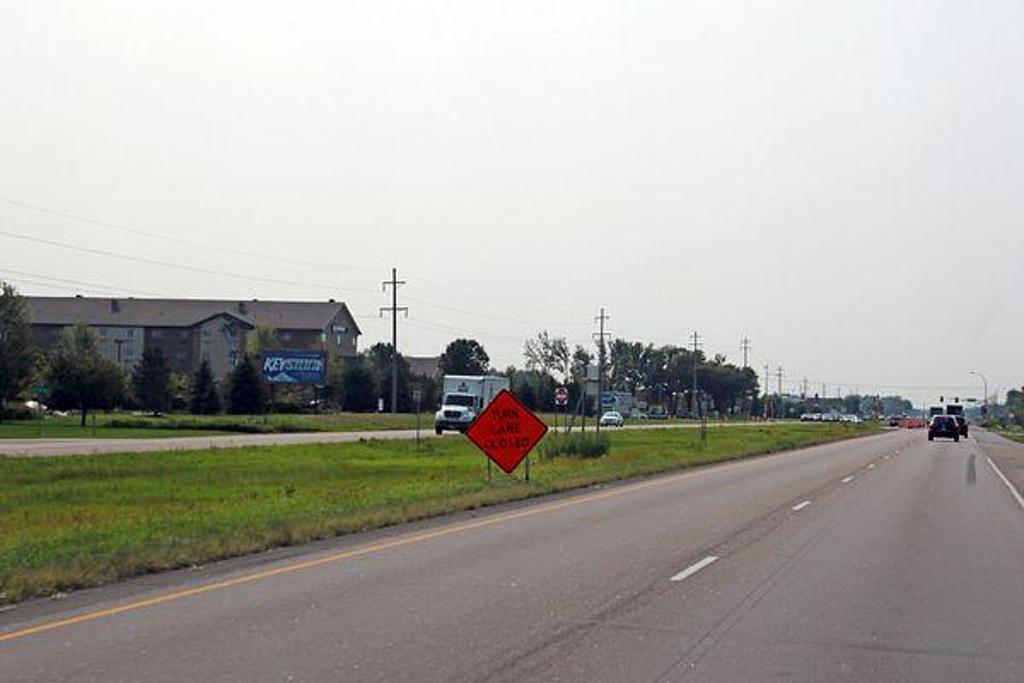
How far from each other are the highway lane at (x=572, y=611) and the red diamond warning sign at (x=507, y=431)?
7.85 metres

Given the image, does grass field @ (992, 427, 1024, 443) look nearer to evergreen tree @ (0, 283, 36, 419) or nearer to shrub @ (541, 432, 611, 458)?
shrub @ (541, 432, 611, 458)

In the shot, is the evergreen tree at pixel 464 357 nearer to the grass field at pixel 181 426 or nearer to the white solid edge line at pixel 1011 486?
the grass field at pixel 181 426

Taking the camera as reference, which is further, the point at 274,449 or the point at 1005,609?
the point at 274,449

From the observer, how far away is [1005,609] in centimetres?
1318

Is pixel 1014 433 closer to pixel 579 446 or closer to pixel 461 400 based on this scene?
pixel 461 400

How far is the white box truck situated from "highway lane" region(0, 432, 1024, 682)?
5499cm

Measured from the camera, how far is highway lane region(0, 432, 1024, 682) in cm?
968

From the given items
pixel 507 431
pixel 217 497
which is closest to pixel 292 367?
pixel 507 431

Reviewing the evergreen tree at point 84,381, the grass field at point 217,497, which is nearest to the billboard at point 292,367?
the evergreen tree at point 84,381

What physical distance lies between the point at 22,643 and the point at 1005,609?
8.93 meters

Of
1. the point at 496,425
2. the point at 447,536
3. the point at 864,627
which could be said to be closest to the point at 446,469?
the point at 496,425

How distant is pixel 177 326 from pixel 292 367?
34136 mm

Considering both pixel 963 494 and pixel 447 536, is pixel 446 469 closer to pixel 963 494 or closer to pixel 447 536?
pixel 963 494

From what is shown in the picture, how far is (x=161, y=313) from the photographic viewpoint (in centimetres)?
14812
